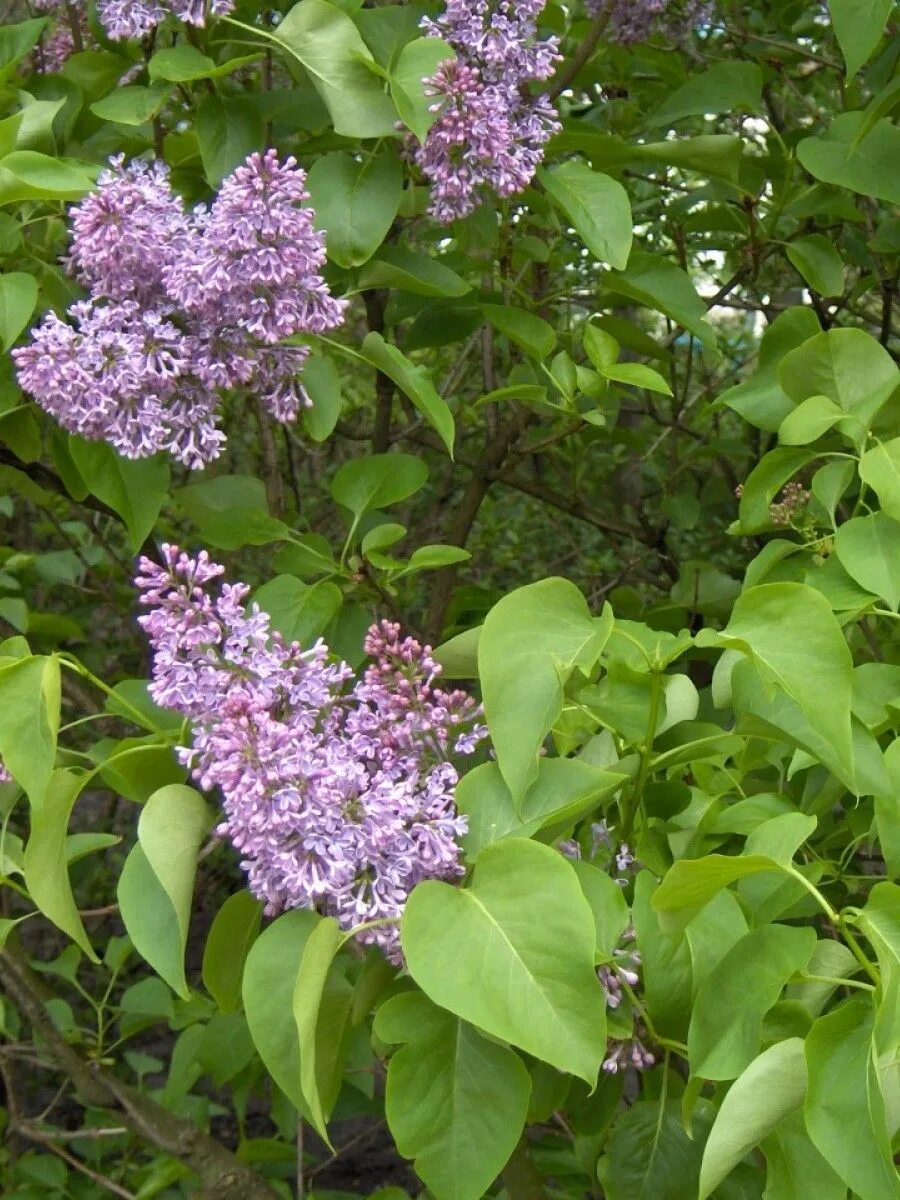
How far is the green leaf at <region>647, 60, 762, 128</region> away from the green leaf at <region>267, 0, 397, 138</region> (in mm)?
551

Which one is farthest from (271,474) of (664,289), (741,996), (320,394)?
(741,996)

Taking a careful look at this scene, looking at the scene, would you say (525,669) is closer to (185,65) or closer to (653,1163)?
(653,1163)

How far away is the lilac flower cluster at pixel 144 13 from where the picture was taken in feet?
4.54

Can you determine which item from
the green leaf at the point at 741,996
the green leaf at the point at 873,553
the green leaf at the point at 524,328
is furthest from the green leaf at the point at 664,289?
the green leaf at the point at 741,996

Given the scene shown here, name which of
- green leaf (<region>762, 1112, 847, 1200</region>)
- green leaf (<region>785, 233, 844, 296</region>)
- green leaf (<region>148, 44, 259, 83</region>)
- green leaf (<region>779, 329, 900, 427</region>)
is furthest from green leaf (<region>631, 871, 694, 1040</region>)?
green leaf (<region>785, 233, 844, 296</region>)

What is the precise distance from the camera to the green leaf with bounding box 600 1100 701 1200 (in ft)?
3.94

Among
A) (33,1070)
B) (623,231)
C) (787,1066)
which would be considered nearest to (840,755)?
(787,1066)

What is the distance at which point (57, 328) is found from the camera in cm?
126

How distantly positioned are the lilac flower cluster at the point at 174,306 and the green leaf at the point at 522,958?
22.8 inches

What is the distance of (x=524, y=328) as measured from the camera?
5.08 ft

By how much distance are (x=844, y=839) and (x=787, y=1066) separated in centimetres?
54

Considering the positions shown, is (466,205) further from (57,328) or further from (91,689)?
(91,689)

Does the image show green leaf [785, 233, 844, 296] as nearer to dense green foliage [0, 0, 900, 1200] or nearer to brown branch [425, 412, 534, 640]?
dense green foliage [0, 0, 900, 1200]

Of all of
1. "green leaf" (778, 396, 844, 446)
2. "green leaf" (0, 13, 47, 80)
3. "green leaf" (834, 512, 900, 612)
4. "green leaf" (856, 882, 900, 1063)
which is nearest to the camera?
"green leaf" (856, 882, 900, 1063)
